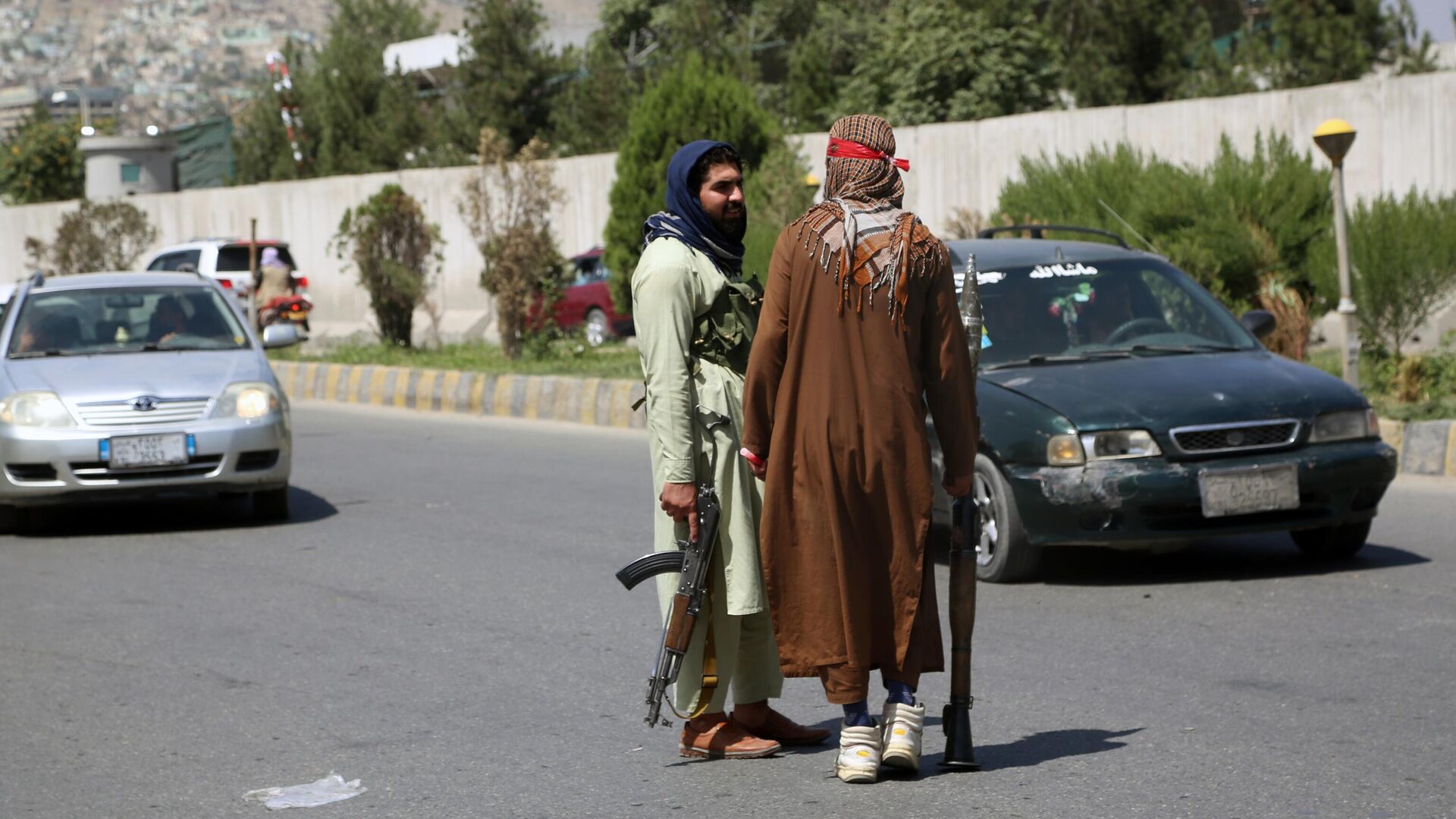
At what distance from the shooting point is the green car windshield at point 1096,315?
852cm

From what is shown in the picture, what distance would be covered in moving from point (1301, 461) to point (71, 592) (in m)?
5.44

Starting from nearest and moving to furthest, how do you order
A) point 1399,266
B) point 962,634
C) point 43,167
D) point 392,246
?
point 962,634 < point 1399,266 < point 392,246 < point 43,167

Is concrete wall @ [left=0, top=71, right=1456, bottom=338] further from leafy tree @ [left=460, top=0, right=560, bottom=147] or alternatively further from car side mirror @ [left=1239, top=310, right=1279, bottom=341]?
leafy tree @ [left=460, top=0, right=560, bottom=147]

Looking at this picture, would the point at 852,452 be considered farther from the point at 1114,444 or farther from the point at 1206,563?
the point at 1206,563

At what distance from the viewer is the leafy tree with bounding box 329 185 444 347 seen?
69.2ft

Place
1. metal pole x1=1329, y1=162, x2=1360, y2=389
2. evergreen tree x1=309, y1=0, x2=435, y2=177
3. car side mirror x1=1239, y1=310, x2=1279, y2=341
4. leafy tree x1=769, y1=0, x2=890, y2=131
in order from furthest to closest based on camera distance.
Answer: evergreen tree x1=309, y1=0, x2=435, y2=177, leafy tree x1=769, y1=0, x2=890, y2=131, metal pole x1=1329, y1=162, x2=1360, y2=389, car side mirror x1=1239, y1=310, x2=1279, y2=341

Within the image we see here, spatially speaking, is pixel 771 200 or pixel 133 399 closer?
pixel 133 399

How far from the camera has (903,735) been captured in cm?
475

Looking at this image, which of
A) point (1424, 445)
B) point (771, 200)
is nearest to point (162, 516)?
point (1424, 445)

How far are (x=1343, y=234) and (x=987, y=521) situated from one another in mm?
5841

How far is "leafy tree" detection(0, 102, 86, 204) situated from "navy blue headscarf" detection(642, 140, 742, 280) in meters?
55.4

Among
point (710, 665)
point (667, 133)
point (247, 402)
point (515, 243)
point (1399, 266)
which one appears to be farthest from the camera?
point (667, 133)

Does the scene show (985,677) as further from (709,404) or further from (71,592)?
(71,592)

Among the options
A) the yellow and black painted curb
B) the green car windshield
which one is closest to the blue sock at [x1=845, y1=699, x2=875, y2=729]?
the green car windshield
